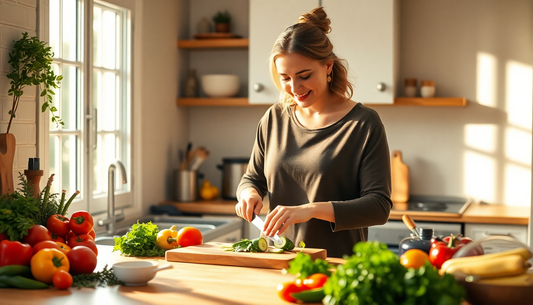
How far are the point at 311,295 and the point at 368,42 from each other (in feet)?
7.93

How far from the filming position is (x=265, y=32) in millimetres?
3676

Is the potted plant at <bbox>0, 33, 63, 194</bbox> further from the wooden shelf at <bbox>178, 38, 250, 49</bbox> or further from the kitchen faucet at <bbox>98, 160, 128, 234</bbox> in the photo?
the wooden shelf at <bbox>178, 38, 250, 49</bbox>

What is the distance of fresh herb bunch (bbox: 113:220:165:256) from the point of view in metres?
1.95

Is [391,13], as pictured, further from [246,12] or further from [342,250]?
[342,250]

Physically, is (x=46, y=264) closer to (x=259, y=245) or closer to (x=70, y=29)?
(x=259, y=245)

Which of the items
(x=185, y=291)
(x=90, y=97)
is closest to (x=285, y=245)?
(x=185, y=291)

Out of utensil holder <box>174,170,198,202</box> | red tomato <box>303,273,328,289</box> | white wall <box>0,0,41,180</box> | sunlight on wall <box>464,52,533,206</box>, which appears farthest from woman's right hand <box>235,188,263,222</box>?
sunlight on wall <box>464,52,533,206</box>

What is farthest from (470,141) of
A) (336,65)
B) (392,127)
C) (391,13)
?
(336,65)

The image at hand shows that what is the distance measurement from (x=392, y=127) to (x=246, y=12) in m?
1.19

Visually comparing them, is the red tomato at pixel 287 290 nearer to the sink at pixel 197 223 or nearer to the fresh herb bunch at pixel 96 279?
the fresh herb bunch at pixel 96 279

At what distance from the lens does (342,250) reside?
7.02ft

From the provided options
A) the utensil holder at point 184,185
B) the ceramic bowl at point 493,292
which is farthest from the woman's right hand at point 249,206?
the utensil holder at point 184,185

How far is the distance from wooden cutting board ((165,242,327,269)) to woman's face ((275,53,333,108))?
1.66 feet

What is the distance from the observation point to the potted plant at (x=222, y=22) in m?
3.98
